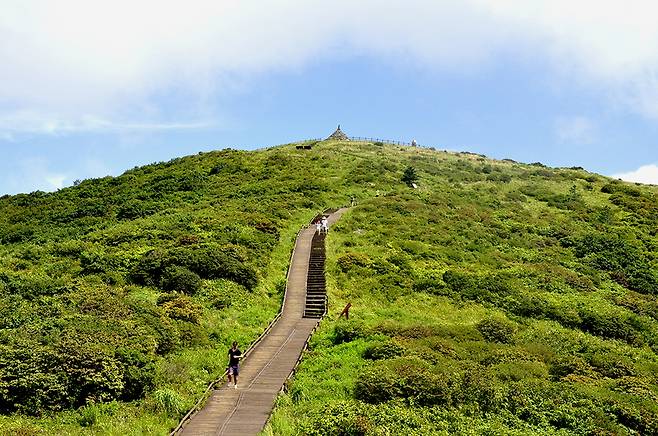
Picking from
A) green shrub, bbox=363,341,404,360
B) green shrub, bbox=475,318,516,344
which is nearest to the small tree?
green shrub, bbox=475,318,516,344

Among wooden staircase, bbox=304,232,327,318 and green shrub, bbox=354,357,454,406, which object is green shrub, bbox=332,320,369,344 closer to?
wooden staircase, bbox=304,232,327,318

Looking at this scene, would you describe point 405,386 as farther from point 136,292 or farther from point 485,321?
point 136,292

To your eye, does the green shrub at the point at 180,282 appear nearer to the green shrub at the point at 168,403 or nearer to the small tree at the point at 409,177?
the green shrub at the point at 168,403

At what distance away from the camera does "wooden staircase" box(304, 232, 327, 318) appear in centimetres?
2873

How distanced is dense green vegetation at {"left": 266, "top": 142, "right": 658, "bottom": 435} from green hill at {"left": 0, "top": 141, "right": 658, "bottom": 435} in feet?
0.35

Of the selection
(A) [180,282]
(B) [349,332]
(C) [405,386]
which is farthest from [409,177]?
(C) [405,386]

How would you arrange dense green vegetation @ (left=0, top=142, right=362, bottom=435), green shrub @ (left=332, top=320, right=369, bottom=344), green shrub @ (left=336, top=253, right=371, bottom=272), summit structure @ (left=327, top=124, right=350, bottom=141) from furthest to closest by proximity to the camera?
summit structure @ (left=327, top=124, right=350, bottom=141), green shrub @ (left=336, top=253, right=371, bottom=272), green shrub @ (left=332, top=320, right=369, bottom=344), dense green vegetation @ (left=0, top=142, right=362, bottom=435)

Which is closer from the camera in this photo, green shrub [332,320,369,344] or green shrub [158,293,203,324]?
green shrub [332,320,369,344]

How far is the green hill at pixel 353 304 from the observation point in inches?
688

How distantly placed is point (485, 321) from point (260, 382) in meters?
12.1

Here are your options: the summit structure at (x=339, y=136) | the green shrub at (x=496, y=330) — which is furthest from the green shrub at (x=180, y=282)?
the summit structure at (x=339, y=136)

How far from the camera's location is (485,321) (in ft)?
88.5

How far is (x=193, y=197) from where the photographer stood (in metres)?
56.1

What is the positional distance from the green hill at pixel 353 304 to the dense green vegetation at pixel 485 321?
0.11 metres
